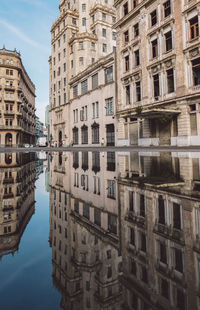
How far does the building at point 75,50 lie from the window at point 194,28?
1994cm

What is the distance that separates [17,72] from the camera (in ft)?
172

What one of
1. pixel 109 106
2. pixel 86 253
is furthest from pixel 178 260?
pixel 109 106

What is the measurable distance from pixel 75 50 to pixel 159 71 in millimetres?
25783

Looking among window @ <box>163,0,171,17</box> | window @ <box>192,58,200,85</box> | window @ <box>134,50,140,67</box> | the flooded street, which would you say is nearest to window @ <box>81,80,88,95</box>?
window @ <box>134,50,140,67</box>

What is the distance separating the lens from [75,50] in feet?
139

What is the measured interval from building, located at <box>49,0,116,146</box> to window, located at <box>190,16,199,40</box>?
65.4 feet

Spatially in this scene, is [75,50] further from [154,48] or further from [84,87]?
[154,48]

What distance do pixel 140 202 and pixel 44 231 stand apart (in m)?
1.72

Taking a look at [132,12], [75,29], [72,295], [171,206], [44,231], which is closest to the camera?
[72,295]

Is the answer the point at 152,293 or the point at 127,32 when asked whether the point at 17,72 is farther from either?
the point at 152,293

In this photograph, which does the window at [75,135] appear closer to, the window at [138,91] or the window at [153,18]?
the window at [138,91]

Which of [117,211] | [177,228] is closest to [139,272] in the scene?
[177,228]

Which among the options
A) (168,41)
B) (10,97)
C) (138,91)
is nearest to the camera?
(168,41)

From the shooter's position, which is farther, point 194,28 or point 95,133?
point 95,133
